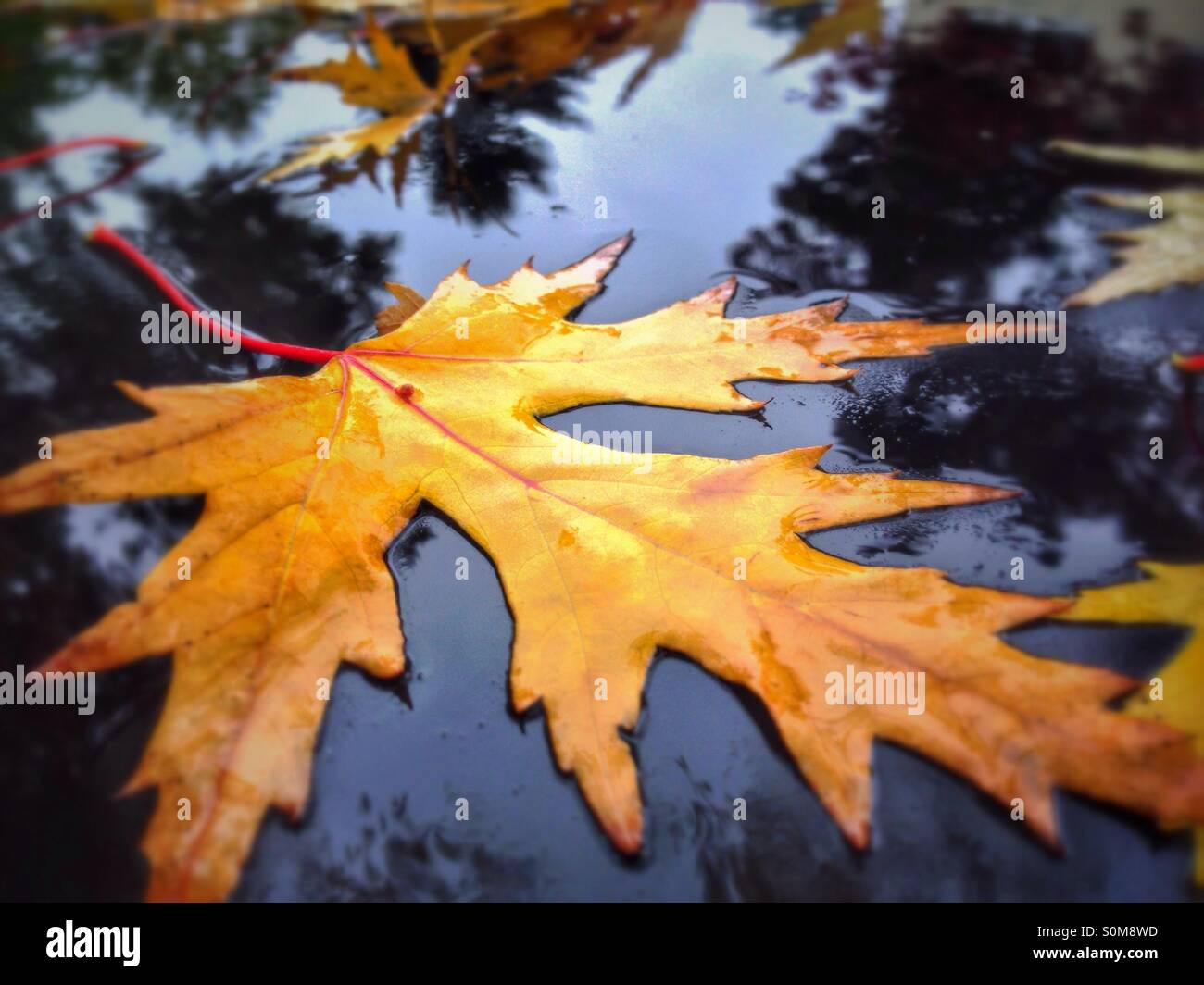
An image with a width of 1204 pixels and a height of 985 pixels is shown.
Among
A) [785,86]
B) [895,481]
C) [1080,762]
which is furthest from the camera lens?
[785,86]

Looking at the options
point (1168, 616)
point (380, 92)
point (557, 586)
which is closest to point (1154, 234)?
point (1168, 616)

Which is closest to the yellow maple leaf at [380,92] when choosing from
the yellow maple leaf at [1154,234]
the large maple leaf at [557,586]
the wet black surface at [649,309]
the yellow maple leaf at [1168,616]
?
the wet black surface at [649,309]

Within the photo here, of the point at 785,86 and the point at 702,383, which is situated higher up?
the point at 785,86

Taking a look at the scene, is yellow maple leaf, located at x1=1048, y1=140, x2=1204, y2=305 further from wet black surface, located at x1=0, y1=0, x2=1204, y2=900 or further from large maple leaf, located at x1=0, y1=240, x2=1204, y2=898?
large maple leaf, located at x1=0, y1=240, x2=1204, y2=898

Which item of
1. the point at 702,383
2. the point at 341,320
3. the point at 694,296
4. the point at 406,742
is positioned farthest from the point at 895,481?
the point at 341,320

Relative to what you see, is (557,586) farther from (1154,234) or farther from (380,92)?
(380,92)

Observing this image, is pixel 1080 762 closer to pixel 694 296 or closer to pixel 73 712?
pixel 694 296

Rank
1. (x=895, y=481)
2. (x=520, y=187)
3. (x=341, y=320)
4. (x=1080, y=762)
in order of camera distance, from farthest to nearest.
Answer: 1. (x=520, y=187)
2. (x=341, y=320)
3. (x=895, y=481)
4. (x=1080, y=762)
